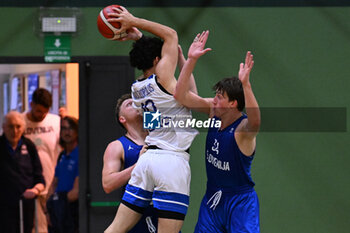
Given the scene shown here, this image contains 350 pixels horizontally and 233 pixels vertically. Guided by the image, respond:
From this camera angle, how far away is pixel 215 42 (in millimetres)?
6180

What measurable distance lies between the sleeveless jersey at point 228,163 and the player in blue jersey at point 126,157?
0.57 m

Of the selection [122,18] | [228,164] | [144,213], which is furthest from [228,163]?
[122,18]

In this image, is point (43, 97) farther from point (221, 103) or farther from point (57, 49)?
point (221, 103)

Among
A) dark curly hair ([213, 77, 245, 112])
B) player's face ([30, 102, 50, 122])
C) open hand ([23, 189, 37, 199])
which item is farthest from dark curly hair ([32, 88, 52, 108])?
dark curly hair ([213, 77, 245, 112])

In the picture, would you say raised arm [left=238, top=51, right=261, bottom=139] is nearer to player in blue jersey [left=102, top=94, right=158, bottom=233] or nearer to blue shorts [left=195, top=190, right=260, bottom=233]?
blue shorts [left=195, top=190, right=260, bottom=233]

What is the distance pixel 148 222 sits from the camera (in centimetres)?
446

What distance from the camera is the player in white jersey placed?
13.7 ft

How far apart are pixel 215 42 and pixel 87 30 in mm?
1349

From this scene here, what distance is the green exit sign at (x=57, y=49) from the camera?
6016 mm

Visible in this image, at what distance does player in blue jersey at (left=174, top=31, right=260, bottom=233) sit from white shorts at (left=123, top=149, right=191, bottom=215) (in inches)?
10.3

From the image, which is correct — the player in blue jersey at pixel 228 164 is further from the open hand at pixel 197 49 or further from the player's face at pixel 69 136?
the player's face at pixel 69 136

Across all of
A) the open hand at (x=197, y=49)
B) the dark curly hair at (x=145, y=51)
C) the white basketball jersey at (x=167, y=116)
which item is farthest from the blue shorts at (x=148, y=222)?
the open hand at (x=197, y=49)
